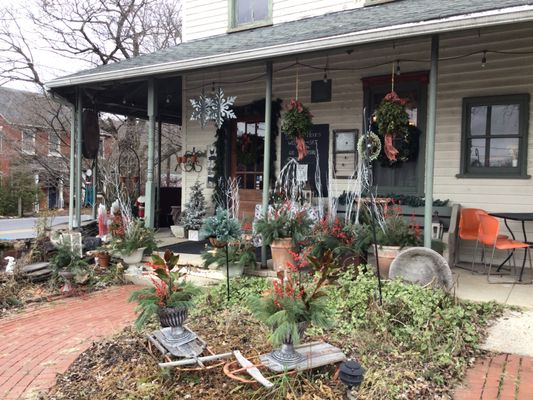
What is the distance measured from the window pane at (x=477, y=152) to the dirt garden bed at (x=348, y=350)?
2.56m

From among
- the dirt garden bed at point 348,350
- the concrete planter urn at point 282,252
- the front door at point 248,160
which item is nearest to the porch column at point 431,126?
the dirt garden bed at point 348,350

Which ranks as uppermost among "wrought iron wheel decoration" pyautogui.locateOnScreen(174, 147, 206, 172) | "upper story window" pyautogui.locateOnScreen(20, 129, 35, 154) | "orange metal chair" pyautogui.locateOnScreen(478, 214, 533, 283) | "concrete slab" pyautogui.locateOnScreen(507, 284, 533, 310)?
"upper story window" pyautogui.locateOnScreen(20, 129, 35, 154)

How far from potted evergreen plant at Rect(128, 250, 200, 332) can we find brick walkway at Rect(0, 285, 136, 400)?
0.82 m

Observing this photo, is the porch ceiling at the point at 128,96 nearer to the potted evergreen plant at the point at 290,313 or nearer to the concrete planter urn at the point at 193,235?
the concrete planter urn at the point at 193,235

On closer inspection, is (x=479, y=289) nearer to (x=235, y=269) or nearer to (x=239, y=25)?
(x=235, y=269)

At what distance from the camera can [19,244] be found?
674 centimetres

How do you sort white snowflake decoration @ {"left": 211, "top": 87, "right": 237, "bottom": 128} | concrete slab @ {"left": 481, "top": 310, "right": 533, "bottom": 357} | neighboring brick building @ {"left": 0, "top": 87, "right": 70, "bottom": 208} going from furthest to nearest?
neighboring brick building @ {"left": 0, "top": 87, "right": 70, "bottom": 208}, white snowflake decoration @ {"left": 211, "top": 87, "right": 237, "bottom": 128}, concrete slab @ {"left": 481, "top": 310, "right": 533, "bottom": 357}

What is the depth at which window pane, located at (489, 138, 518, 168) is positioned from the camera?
5.61 m

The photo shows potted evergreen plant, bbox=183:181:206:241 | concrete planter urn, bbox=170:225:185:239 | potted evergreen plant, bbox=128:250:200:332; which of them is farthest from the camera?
concrete planter urn, bbox=170:225:185:239

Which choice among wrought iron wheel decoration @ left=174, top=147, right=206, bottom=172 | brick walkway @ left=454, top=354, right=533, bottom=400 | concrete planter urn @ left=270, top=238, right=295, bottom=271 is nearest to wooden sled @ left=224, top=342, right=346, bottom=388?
brick walkway @ left=454, top=354, right=533, bottom=400

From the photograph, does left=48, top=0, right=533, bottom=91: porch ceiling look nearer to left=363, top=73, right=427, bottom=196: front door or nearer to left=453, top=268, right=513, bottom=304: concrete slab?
left=363, top=73, right=427, bottom=196: front door

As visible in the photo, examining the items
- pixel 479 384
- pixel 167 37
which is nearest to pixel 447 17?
pixel 479 384

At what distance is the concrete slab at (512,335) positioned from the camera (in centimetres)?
322

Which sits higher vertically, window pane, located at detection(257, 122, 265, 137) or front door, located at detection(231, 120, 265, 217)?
window pane, located at detection(257, 122, 265, 137)
